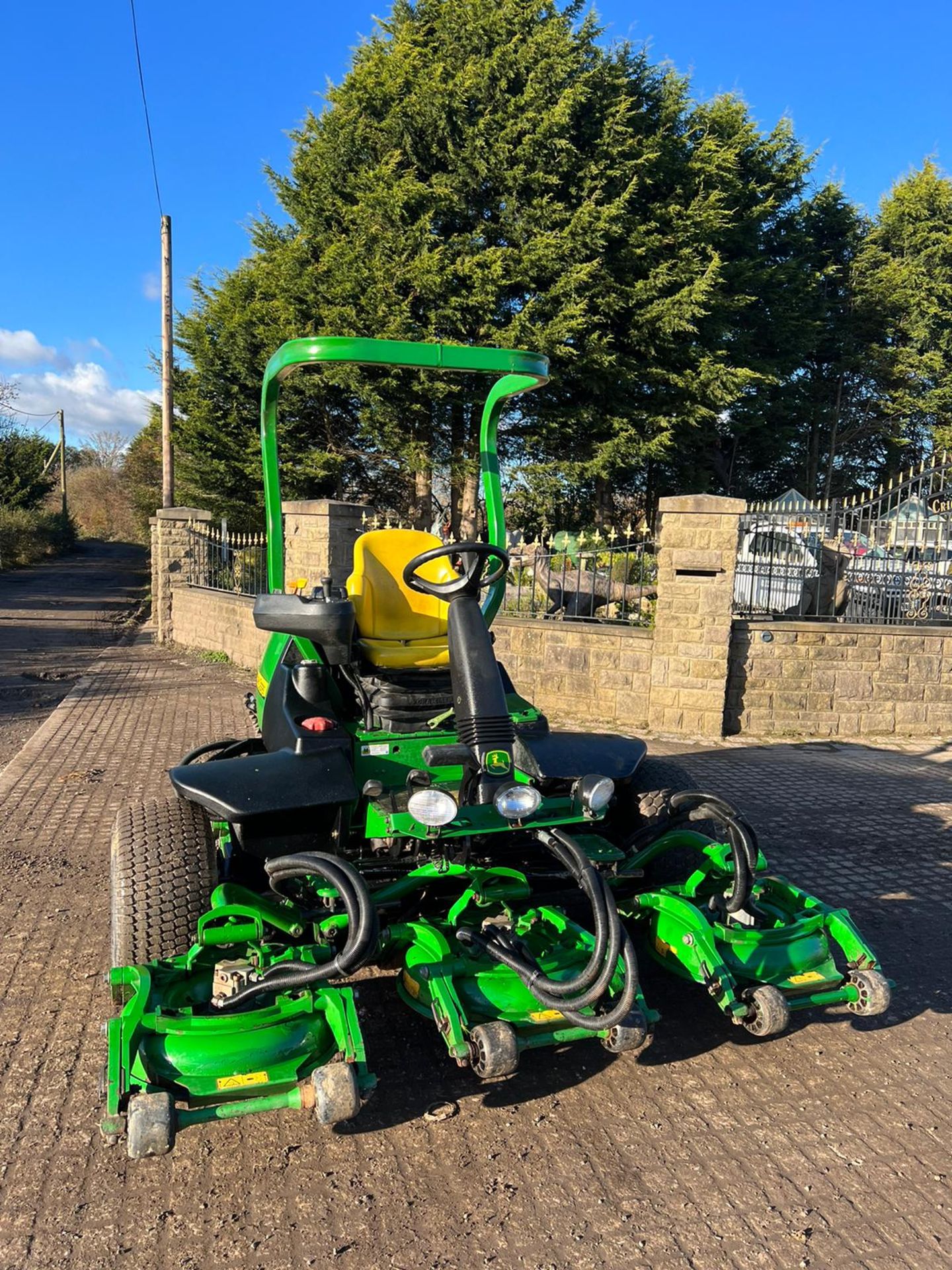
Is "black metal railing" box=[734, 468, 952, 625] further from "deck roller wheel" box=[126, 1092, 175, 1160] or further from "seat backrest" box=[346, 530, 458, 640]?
"deck roller wheel" box=[126, 1092, 175, 1160]

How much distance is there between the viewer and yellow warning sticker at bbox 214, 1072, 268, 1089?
2.33m

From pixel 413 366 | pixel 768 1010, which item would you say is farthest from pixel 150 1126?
pixel 413 366

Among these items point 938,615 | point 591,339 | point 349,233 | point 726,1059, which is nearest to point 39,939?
point 726,1059

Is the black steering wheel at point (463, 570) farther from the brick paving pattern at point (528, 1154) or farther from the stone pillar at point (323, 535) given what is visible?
the stone pillar at point (323, 535)

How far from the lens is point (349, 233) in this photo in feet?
55.2

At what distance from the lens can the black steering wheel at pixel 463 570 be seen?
332 cm

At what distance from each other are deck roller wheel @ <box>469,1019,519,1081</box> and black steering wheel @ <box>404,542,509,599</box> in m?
1.53

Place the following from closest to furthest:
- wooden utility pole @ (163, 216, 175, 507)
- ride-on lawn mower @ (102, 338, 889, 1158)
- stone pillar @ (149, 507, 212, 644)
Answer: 1. ride-on lawn mower @ (102, 338, 889, 1158)
2. stone pillar @ (149, 507, 212, 644)
3. wooden utility pole @ (163, 216, 175, 507)

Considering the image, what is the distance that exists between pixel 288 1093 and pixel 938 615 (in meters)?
9.54

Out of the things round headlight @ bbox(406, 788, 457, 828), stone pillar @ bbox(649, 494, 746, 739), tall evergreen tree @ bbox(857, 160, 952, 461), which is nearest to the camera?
round headlight @ bbox(406, 788, 457, 828)

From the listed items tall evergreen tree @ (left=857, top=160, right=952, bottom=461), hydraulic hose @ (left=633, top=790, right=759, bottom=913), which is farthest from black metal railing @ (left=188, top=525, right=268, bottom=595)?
tall evergreen tree @ (left=857, top=160, right=952, bottom=461)

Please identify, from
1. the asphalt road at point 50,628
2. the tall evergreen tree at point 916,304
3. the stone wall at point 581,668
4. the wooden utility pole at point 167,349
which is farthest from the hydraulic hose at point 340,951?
the tall evergreen tree at point 916,304

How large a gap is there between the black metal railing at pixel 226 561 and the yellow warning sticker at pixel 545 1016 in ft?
31.9

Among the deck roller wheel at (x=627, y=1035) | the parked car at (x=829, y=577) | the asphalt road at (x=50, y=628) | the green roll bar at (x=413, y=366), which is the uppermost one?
the green roll bar at (x=413, y=366)
